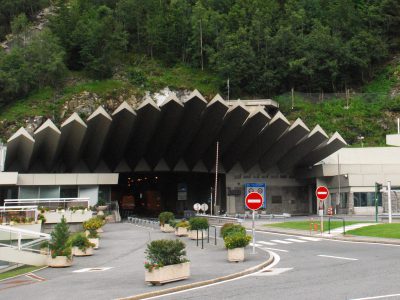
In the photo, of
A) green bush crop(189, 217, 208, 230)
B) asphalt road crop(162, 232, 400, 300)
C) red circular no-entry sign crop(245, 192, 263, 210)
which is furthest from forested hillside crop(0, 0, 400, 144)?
red circular no-entry sign crop(245, 192, 263, 210)

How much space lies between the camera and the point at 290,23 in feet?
282

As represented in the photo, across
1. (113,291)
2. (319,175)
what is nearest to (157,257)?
(113,291)

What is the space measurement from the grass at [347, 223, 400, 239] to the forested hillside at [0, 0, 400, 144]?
41.1 metres

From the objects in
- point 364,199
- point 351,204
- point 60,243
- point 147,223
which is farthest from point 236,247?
point 364,199

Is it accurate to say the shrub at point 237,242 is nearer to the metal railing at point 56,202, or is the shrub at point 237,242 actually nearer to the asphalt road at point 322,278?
the asphalt road at point 322,278

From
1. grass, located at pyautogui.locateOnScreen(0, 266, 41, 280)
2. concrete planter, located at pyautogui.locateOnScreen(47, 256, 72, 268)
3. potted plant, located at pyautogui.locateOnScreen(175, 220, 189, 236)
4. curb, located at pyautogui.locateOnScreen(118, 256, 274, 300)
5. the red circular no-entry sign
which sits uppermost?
the red circular no-entry sign

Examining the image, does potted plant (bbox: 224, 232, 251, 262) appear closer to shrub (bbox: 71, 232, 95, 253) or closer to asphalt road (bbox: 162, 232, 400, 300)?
asphalt road (bbox: 162, 232, 400, 300)

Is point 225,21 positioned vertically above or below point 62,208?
above

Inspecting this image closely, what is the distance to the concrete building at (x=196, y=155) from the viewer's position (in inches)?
1913

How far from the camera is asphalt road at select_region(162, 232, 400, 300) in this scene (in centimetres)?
1192

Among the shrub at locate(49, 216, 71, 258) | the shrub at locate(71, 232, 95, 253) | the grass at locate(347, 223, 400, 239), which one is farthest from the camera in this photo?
the grass at locate(347, 223, 400, 239)

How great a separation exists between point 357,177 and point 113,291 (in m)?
41.0

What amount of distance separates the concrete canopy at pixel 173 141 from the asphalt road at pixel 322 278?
29.3m

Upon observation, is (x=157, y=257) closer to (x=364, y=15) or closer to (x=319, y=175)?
(x=319, y=175)
